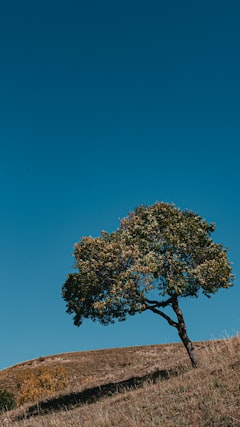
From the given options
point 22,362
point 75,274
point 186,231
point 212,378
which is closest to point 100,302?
point 75,274

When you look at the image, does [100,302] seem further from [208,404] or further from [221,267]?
[208,404]

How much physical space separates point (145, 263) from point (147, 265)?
0.68 ft

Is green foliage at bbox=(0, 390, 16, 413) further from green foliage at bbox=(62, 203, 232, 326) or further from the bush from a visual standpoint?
green foliage at bbox=(62, 203, 232, 326)

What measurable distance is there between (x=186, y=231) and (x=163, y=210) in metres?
2.16

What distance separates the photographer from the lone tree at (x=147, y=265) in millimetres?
23422

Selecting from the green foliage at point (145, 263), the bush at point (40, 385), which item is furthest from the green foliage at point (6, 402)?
the green foliage at point (145, 263)

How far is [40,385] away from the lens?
125 feet

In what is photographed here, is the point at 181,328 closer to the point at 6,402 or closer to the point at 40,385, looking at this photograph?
the point at 6,402

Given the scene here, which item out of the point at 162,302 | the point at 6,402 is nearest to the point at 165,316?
→ the point at 162,302

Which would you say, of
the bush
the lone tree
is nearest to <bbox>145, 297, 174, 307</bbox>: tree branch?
the lone tree

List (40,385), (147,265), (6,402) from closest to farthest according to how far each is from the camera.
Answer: (147,265)
(6,402)
(40,385)

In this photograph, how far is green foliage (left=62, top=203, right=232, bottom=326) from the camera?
2339 centimetres

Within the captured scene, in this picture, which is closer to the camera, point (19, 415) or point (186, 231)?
point (186, 231)

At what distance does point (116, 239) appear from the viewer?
25.9 m
